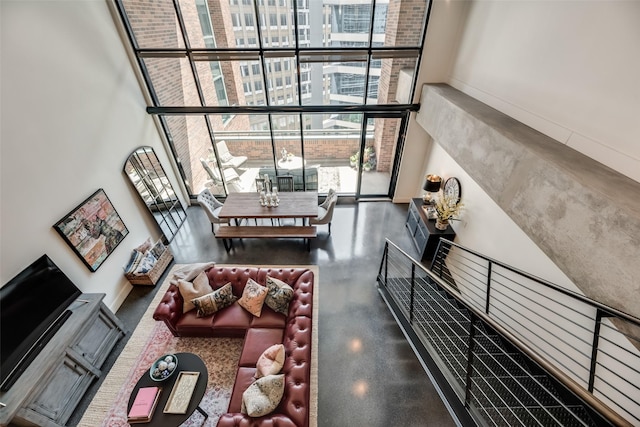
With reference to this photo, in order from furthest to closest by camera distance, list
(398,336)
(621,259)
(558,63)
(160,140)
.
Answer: (160,140), (398,336), (558,63), (621,259)

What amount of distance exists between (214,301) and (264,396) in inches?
62.5

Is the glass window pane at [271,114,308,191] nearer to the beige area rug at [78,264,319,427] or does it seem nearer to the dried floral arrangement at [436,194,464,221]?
the dried floral arrangement at [436,194,464,221]

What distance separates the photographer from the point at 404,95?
5383 mm

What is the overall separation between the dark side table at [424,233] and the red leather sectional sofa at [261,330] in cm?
226

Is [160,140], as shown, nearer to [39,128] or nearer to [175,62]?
[175,62]

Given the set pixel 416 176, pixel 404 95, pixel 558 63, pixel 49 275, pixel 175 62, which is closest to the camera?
pixel 558 63

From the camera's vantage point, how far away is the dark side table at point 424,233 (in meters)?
4.67

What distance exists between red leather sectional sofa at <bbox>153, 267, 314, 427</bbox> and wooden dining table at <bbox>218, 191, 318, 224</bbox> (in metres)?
1.37

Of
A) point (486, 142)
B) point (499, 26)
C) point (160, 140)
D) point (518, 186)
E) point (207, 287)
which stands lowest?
point (207, 287)

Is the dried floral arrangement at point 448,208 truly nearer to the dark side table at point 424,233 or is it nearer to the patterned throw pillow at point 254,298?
the dark side table at point 424,233

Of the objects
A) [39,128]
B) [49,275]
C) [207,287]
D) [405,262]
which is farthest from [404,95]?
[49,275]

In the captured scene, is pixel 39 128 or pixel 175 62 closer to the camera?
pixel 39 128

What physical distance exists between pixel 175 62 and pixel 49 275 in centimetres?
408

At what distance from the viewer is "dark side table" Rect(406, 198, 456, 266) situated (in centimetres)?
467
